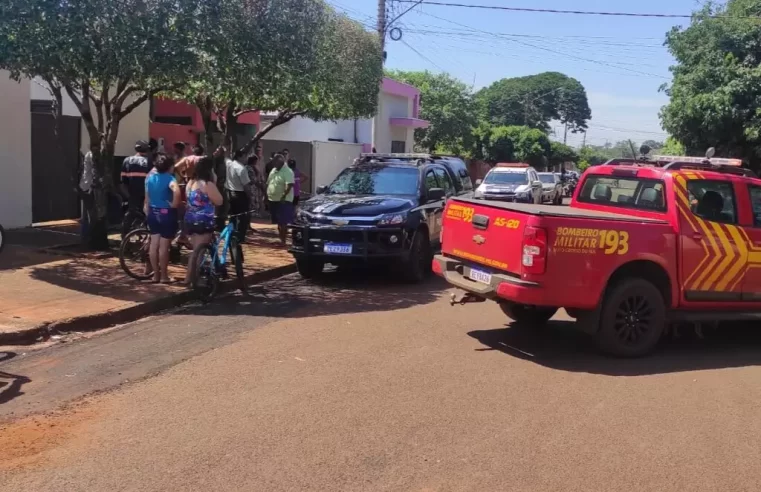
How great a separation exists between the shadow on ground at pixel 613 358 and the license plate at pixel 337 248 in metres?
2.85

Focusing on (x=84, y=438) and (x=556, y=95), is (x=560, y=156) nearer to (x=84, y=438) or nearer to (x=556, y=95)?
(x=556, y=95)

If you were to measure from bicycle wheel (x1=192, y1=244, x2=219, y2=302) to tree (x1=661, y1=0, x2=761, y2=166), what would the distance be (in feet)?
62.2

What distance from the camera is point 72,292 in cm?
893

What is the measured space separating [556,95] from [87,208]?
8093 cm

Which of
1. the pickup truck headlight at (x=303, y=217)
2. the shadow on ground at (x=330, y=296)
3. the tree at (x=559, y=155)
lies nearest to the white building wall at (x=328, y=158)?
the shadow on ground at (x=330, y=296)

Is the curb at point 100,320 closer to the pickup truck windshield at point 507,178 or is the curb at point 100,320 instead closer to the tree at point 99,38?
the tree at point 99,38

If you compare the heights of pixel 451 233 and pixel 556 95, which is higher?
pixel 556 95

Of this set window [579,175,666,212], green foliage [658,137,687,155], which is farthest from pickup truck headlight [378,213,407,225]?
green foliage [658,137,687,155]

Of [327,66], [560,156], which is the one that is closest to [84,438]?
[327,66]

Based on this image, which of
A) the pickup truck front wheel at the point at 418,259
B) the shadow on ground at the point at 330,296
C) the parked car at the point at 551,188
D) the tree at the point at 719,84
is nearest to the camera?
the shadow on ground at the point at 330,296

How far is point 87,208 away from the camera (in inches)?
454

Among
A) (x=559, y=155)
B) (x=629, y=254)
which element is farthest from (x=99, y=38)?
(x=559, y=155)

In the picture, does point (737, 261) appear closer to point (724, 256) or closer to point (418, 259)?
point (724, 256)

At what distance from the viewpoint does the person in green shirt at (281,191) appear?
1329 centimetres
